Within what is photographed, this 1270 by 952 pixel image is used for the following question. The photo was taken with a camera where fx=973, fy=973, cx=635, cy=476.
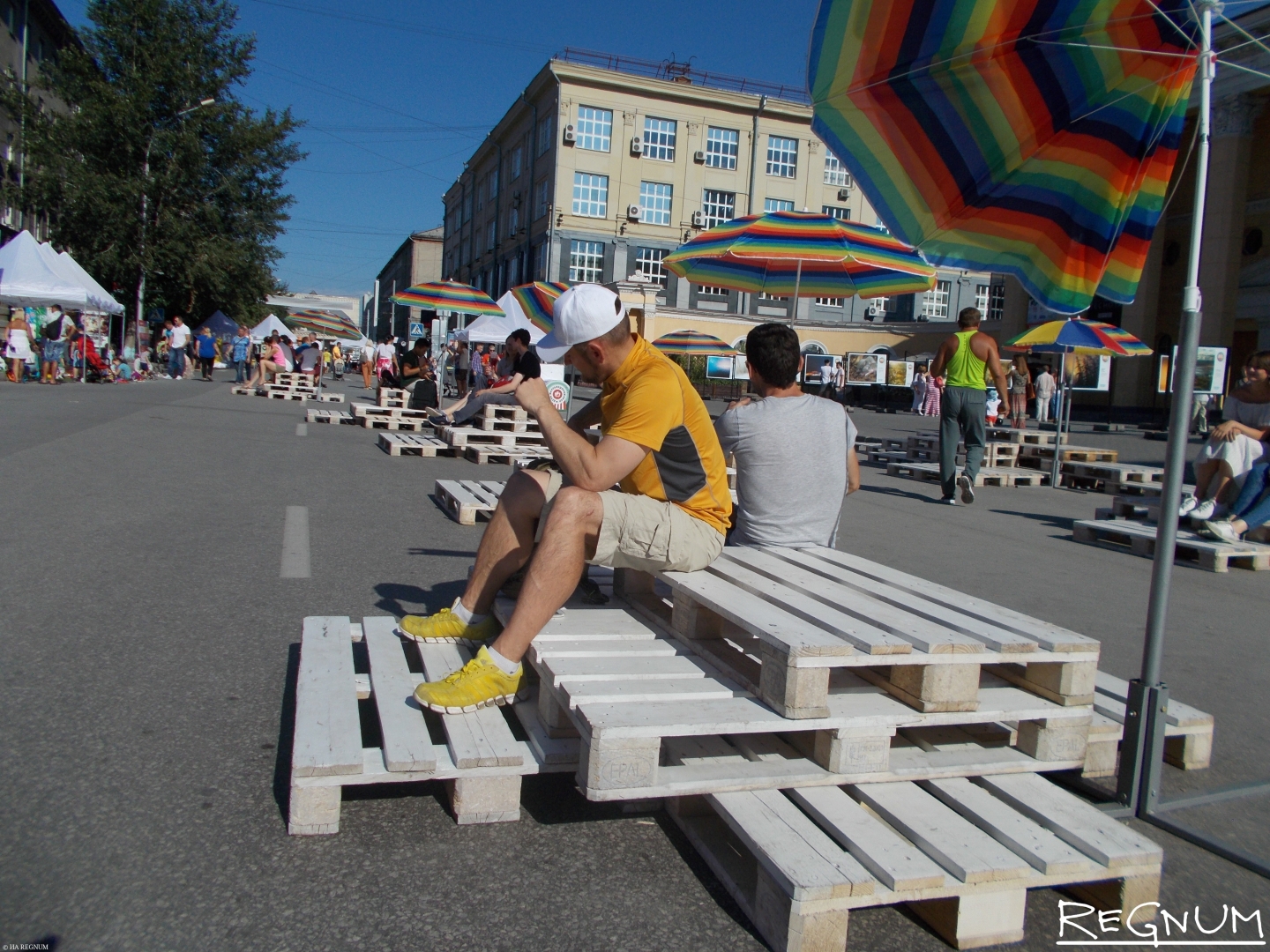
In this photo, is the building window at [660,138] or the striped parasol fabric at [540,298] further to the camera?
the building window at [660,138]

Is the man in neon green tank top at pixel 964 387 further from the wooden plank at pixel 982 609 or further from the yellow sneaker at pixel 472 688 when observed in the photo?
the yellow sneaker at pixel 472 688

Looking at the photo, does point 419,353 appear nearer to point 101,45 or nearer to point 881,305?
point 101,45

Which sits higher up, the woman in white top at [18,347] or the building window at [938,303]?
the building window at [938,303]

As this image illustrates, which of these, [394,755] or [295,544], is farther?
[295,544]

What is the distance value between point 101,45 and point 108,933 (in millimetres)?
44710

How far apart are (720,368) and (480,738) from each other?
3618 centimetres

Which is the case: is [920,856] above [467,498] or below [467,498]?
below

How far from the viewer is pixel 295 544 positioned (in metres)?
6.25

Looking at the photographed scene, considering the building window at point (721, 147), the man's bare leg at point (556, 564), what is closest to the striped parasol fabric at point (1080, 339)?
the man's bare leg at point (556, 564)

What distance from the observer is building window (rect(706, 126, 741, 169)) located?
5325cm

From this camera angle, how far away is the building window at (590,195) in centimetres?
5234

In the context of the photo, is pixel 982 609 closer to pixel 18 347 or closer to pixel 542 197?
pixel 18 347

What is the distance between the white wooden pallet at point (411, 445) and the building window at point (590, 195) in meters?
41.5

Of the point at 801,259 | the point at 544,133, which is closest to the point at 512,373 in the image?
the point at 801,259
